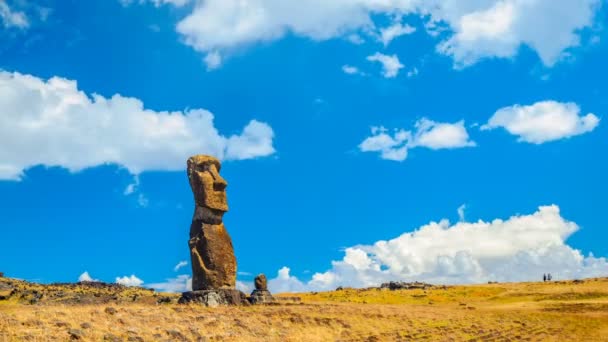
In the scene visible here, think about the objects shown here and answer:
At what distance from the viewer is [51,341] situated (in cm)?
1333

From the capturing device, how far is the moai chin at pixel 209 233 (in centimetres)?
2981

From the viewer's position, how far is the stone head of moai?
30.7m

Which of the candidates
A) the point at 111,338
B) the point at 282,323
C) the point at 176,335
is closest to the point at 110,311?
the point at 176,335

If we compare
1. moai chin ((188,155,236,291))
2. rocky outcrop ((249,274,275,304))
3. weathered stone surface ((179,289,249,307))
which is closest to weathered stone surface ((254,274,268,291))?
rocky outcrop ((249,274,275,304))

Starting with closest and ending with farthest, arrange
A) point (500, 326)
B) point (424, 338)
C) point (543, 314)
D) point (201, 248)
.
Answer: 1. point (424, 338)
2. point (201, 248)
3. point (500, 326)
4. point (543, 314)

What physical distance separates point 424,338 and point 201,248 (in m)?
12.6

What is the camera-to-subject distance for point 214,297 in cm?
2814

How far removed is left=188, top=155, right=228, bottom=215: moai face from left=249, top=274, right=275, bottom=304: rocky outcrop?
16.7 ft

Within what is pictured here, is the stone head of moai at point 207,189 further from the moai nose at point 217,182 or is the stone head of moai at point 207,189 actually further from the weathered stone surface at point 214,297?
the weathered stone surface at point 214,297

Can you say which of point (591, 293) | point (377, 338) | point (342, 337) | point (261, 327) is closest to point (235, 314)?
point (261, 327)

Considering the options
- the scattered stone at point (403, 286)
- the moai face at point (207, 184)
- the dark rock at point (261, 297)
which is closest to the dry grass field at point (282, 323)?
the dark rock at point (261, 297)

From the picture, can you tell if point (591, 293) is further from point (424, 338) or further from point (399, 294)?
point (424, 338)

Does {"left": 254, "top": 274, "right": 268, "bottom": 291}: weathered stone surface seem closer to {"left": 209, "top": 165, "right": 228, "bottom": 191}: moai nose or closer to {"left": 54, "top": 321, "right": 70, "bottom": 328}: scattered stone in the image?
{"left": 209, "top": 165, "right": 228, "bottom": 191}: moai nose

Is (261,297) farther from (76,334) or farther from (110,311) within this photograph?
(76,334)
